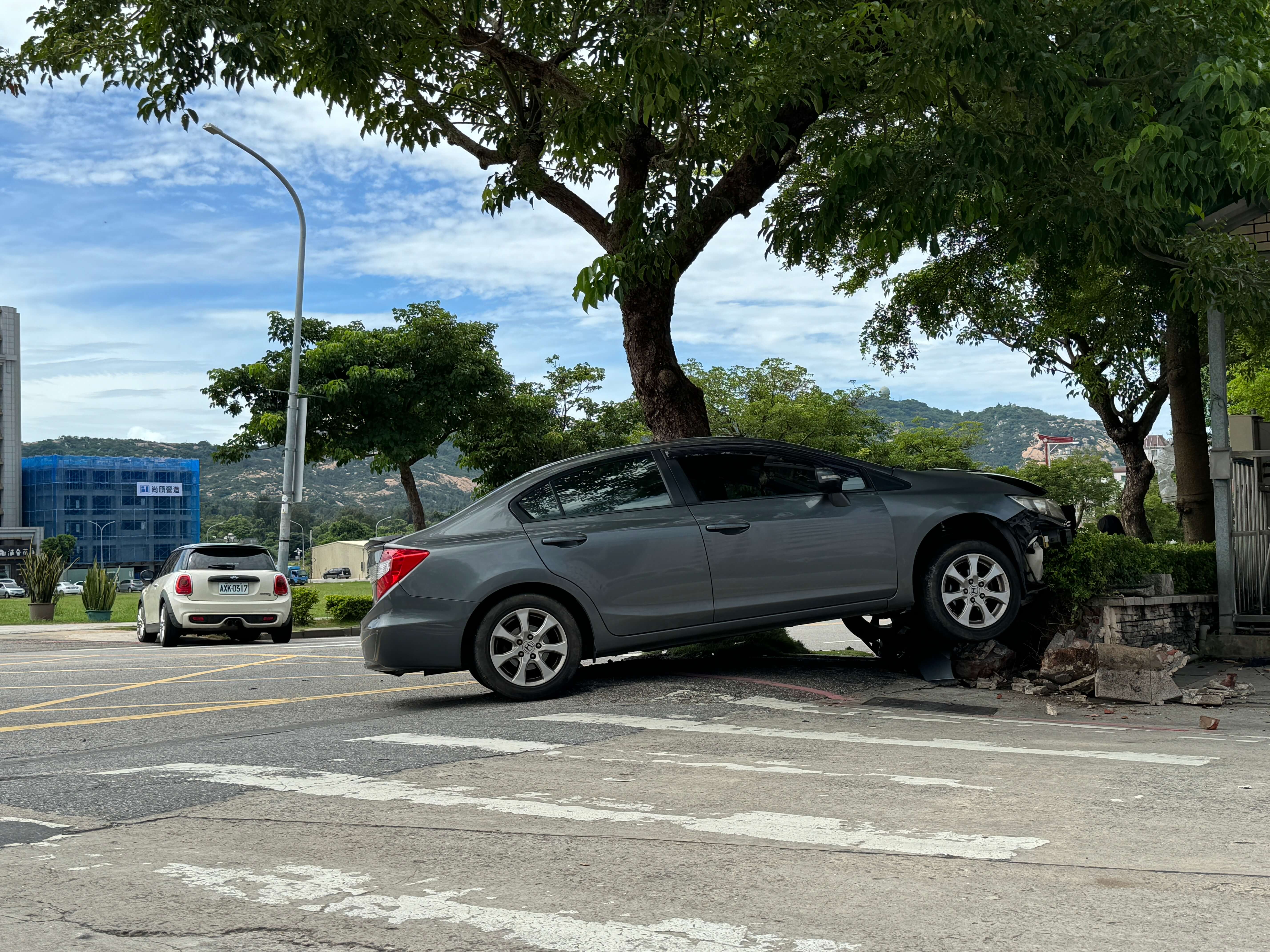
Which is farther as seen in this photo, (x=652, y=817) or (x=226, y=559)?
(x=226, y=559)

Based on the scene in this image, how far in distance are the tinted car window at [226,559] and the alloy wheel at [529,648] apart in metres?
10.7

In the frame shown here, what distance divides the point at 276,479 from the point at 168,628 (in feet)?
545

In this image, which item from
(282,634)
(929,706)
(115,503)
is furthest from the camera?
(115,503)

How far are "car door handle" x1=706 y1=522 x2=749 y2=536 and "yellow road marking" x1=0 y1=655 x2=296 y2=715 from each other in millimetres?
5380

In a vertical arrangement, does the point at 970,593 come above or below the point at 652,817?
above

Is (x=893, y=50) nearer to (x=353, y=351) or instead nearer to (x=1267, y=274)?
(x=1267, y=274)

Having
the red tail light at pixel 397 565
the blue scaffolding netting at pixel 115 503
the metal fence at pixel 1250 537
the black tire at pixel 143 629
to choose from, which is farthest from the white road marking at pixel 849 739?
the blue scaffolding netting at pixel 115 503

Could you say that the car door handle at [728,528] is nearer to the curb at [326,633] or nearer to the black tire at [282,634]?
the black tire at [282,634]

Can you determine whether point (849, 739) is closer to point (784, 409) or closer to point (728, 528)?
point (728, 528)

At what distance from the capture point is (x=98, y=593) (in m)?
27.1

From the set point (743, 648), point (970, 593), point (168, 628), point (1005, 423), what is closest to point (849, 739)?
point (970, 593)

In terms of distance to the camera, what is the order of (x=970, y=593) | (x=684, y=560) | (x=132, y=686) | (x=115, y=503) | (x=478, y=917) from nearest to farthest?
(x=478, y=917) < (x=684, y=560) < (x=970, y=593) < (x=132, y=686) < (x=115, y=503)

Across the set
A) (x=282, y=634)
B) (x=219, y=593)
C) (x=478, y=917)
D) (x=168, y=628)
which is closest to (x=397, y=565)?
(x=478, y=917)

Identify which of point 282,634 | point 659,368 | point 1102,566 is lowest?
point 282,634
